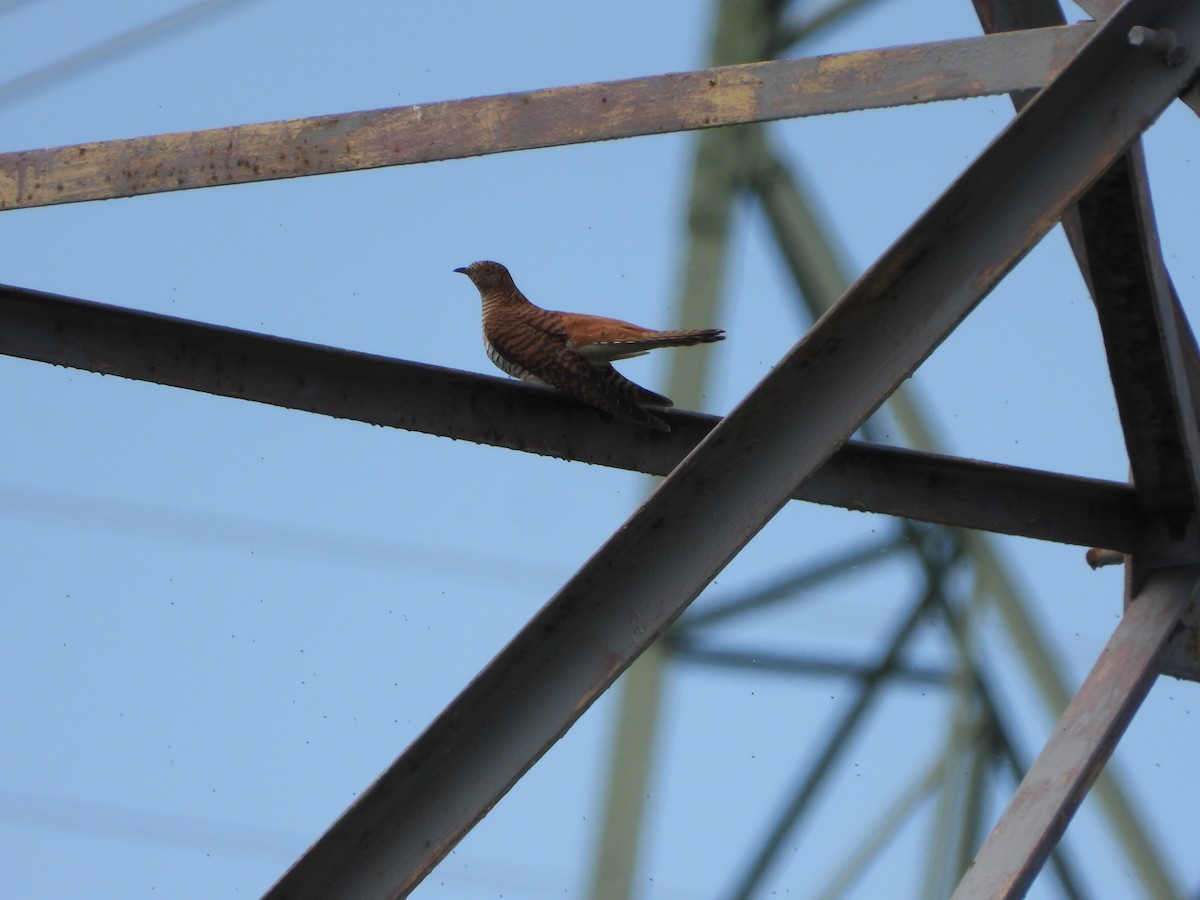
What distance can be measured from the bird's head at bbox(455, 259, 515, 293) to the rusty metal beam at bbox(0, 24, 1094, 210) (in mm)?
2181

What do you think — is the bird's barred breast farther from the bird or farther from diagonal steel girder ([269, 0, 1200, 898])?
diagonal steel girder ([269, 0, 1200, 898])

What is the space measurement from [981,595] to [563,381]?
2.39m

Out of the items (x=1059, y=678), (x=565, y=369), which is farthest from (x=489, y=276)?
(x=1059, y=678)

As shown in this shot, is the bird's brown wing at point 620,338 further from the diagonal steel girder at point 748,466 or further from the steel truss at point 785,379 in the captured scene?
the diagonal steel girder at point 748,466

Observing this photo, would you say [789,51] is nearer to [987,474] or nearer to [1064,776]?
[987,474]

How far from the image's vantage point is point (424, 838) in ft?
Answer: 8.78

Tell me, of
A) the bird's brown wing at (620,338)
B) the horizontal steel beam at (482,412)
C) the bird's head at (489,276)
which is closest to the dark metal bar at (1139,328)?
the horizontal steel beam at (482,412)

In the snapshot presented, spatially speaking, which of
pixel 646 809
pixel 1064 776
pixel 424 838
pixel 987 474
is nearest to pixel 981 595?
pixel 646 809

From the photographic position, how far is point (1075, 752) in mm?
3234

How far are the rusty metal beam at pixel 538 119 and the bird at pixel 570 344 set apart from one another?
78 cm

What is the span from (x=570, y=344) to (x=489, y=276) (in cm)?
110

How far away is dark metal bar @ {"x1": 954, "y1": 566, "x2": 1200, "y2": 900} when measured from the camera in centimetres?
306

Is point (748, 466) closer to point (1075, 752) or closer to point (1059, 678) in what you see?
point (1075, 752)

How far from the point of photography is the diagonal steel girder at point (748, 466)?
2.68 metres
